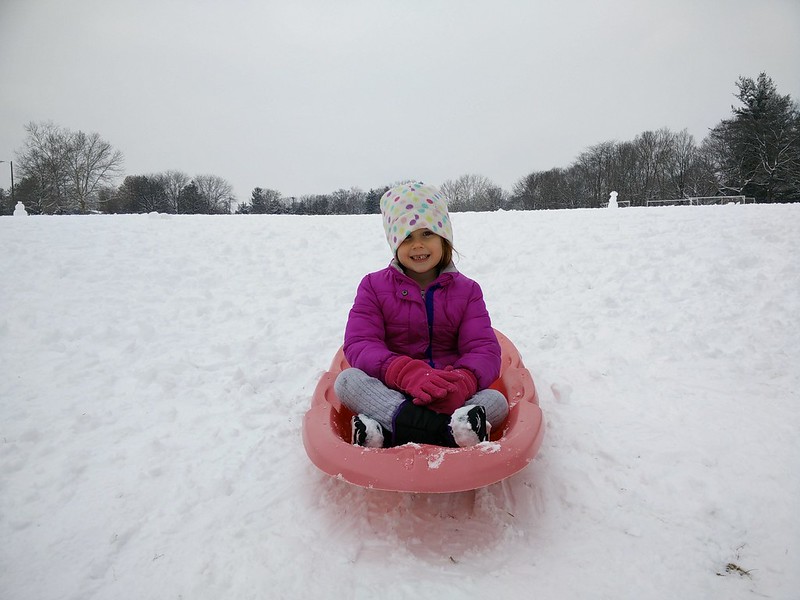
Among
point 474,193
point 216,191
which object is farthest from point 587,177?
point 216,191

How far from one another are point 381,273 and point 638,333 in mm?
2662

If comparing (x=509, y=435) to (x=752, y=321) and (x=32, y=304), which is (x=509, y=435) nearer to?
(x=752, y=321)

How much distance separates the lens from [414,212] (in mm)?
2582

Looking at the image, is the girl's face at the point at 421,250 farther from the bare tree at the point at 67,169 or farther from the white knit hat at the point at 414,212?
the bare tree at the point at 67,169

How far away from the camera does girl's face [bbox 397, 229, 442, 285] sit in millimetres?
2584

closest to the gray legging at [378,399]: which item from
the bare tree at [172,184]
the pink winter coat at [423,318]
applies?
the pink winter coat at [423,318]

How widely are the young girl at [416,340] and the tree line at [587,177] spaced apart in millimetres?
33845

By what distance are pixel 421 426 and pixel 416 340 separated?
719mm

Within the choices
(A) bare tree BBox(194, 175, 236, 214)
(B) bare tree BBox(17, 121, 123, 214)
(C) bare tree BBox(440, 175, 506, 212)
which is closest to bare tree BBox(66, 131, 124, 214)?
(B) bare tree BBox(17, 121, 123, 214)

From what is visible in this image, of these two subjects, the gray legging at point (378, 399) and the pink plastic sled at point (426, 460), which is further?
the gray legging at point (378, 399)

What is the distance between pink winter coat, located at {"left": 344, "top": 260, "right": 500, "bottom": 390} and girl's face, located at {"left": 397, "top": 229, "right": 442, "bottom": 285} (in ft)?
0.27

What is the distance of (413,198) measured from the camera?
104 inches

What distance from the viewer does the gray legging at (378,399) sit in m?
2.09

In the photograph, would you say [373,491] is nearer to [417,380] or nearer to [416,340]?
[417,380]
